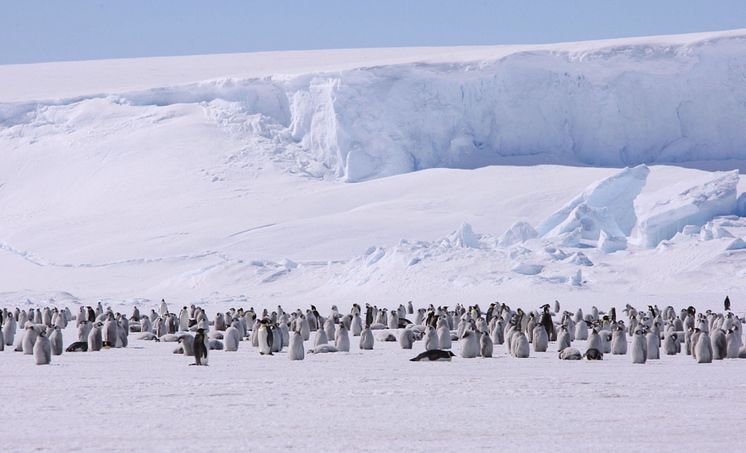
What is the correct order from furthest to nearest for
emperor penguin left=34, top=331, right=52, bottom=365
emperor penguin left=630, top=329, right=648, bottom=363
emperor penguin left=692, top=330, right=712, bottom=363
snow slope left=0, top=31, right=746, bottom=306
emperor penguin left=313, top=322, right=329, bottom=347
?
snow slope left=0, top=31, right=746, bottom=306 < emperor penguin left=313, top=322, right=329, bottom=347 < emperor penguin left=692, top=330, right=712, bottom=363 < emperor penguin left=630, top=329, right=648, bottom=363 < emperor penguin left=34, top=331, right=52, bottom=365

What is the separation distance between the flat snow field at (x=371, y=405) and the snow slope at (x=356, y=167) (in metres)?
16.4

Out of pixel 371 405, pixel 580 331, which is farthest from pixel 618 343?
pixel 371 405

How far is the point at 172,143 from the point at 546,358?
31.2 m

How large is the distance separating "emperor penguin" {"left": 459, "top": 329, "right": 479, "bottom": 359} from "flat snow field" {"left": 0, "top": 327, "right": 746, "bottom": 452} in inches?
6.6

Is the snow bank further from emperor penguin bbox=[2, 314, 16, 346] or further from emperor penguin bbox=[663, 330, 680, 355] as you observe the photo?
emperor penguin bbox=[2, 314, 16, 346]

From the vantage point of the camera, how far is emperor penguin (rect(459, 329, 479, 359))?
1374 cm

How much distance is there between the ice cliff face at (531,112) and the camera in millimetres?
40781

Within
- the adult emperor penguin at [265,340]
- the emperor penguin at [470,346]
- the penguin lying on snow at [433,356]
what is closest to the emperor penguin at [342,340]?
the adult emperor penguin at [265,340]

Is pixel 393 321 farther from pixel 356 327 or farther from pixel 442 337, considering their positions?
pixel 442 337

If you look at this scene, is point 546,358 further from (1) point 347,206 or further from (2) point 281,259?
(1) point 347,206

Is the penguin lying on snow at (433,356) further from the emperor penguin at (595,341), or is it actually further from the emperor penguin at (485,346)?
the emperor penguin at (595,341)

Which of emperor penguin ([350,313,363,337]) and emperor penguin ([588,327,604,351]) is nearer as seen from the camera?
emperor penguin ([588,327,604,351])

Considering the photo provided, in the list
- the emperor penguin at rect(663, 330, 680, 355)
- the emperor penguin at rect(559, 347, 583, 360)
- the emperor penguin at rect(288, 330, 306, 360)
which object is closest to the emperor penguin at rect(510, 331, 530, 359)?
the emperor penguin at rect(559, 347, 583, 360)

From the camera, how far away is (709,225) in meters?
28.7
